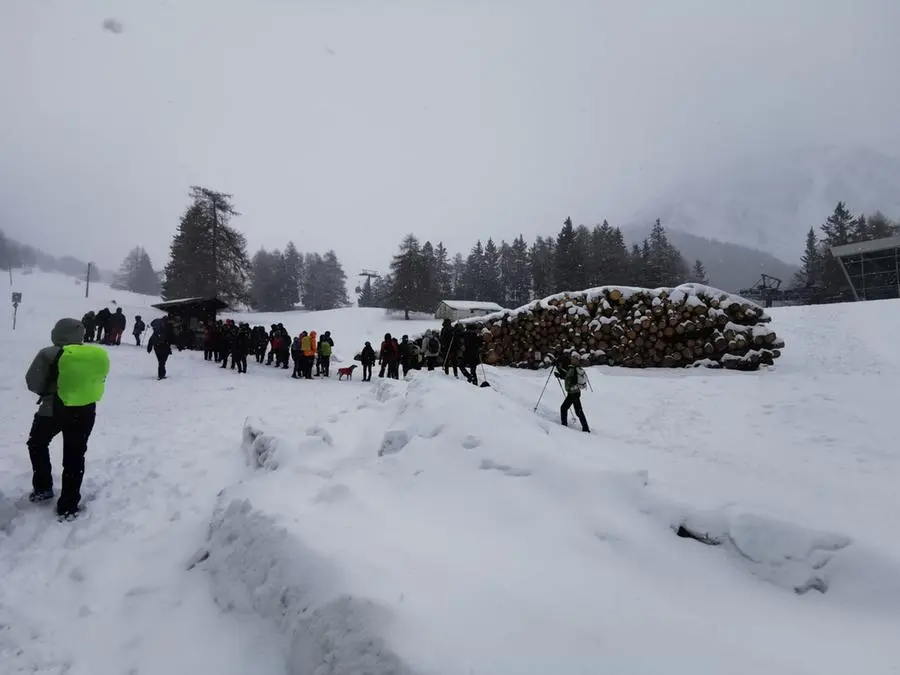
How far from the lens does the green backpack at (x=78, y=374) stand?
4262 millimetres

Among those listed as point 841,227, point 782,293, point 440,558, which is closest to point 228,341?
point 440,558

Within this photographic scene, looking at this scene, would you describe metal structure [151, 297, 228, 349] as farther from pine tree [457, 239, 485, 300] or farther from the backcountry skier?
pine tree [457, 239, 485, 300]

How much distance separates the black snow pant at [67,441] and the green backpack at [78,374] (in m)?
0.10

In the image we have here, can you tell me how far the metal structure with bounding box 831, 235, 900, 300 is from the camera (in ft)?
100

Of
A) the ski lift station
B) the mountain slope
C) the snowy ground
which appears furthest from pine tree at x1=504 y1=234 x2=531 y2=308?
the mountain slope

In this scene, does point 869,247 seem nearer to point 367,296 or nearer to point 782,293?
point 782,293

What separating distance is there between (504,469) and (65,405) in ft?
14.6

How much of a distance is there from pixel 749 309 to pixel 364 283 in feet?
213

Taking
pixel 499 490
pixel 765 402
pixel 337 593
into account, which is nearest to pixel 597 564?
pixel 499 490

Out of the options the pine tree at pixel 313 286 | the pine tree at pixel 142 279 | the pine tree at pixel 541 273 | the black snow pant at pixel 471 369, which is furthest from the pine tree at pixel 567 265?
the pine tree at pixel 142 279

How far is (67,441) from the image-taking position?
14.2ft

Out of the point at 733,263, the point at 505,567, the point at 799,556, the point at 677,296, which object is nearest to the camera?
the point at 505,567

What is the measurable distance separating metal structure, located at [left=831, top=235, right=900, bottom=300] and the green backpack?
4330 cm

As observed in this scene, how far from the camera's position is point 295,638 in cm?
252
